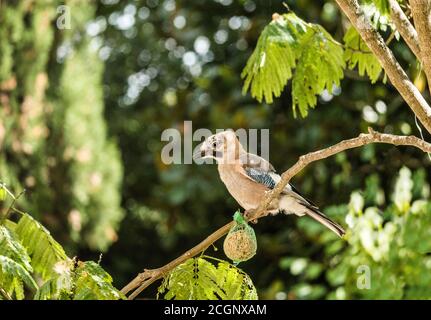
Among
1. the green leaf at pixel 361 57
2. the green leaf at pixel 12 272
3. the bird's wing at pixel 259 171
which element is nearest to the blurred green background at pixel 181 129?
the bird's wing at pixel 259 171

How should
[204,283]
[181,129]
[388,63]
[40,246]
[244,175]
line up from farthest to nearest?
1. [181,129]
2. [244,175]
3. [40,246]
4. [204,283]
5. [388,63]

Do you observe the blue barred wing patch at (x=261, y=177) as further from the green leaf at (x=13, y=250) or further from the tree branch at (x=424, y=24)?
the green leaf at (x=13, y=250)

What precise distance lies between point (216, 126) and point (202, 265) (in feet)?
16.6

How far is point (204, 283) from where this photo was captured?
3541mm

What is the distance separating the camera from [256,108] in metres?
8.40

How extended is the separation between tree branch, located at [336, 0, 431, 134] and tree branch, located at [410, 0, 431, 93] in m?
0.12

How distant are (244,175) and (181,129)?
161 inches

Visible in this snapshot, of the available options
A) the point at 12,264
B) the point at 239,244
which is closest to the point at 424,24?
the point at 239,244

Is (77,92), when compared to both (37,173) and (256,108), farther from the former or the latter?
(256,108)

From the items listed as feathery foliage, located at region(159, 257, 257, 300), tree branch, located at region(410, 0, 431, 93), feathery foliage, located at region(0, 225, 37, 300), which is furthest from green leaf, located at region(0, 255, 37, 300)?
tree branch, located at region(410, 0, 431, 93)

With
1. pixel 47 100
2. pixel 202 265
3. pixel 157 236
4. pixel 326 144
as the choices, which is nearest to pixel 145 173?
pixel 157 236

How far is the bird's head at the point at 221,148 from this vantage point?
517cm

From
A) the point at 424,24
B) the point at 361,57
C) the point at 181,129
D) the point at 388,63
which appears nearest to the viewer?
the point at 424,24

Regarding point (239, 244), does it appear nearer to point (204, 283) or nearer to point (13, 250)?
point (204, 283)
